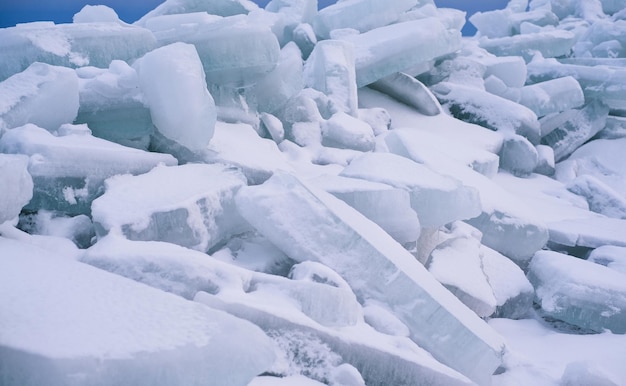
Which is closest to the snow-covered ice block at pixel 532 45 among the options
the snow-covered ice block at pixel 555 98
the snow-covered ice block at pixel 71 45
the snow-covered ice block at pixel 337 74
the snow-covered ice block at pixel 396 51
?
the snow-covered ice block at pixel 555 98

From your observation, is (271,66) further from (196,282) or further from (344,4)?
(344,4)

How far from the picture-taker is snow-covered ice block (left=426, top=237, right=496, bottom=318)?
109 cm

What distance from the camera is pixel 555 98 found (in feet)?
8.15

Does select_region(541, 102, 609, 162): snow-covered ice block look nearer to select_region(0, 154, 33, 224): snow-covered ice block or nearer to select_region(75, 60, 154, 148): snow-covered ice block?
select_region(75, 60, 154, 148): snow-covered ice block

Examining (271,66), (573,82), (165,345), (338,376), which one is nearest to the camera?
(165,345)

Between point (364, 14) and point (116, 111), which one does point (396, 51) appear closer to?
point (364, 14)

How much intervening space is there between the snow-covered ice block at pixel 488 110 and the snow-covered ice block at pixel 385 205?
51.1 inches

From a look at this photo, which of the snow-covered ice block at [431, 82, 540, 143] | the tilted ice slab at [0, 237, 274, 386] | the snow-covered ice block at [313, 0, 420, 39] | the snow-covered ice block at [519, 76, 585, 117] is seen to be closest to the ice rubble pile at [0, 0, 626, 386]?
the tilted ice slab at [0, 237, 274, 386]

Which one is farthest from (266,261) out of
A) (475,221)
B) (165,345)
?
(475,221)

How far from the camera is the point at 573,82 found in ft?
8.14

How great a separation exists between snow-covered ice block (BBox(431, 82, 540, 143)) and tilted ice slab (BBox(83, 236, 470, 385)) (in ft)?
5.43

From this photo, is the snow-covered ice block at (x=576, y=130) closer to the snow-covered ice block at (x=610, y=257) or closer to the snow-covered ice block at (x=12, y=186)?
the snow-covered ice block at (x=610, y=257)

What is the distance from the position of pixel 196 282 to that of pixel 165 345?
268 millimetres

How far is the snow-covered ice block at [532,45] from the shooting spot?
11.2 ft
